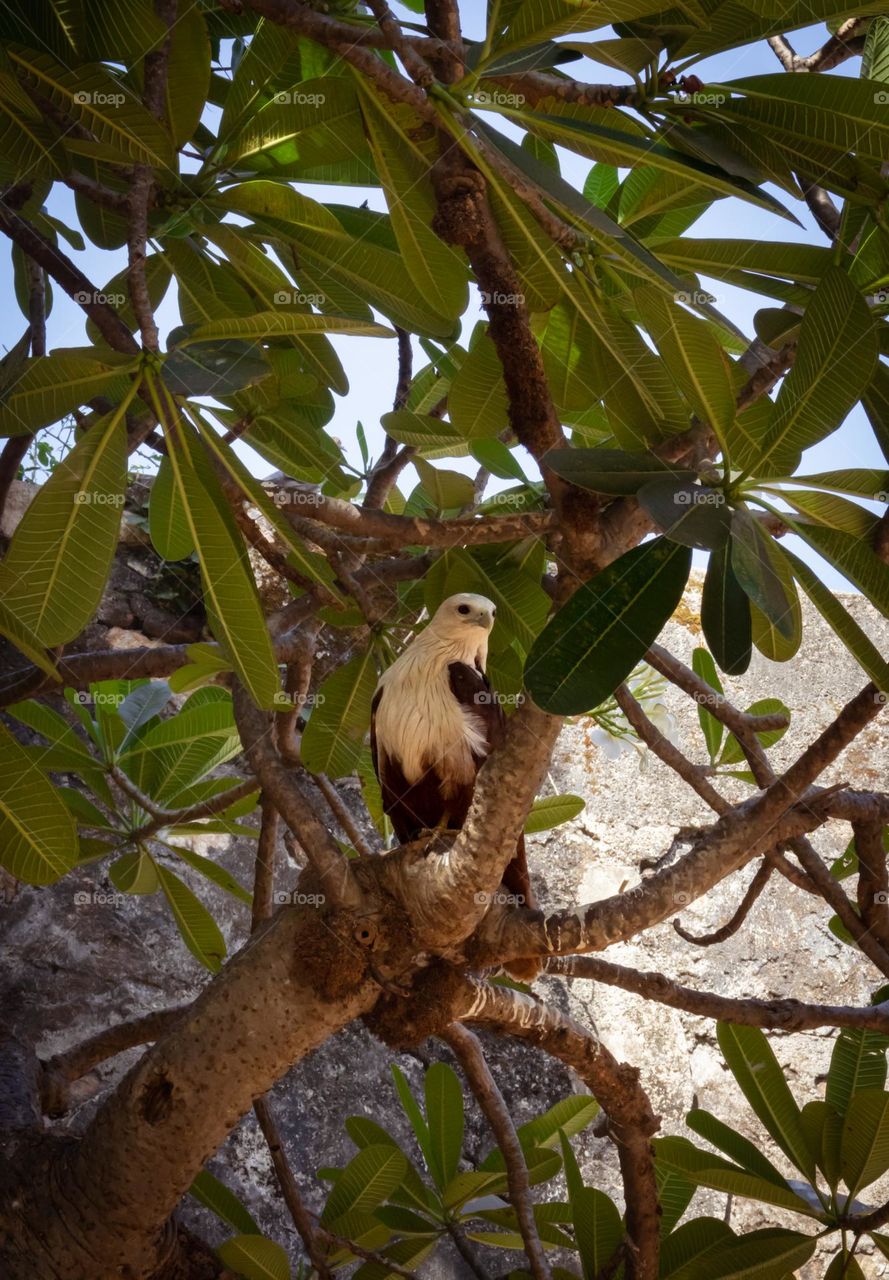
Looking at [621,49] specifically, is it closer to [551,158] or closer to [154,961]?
[551,158]

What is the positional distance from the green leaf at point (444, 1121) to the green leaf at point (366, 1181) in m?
0.20

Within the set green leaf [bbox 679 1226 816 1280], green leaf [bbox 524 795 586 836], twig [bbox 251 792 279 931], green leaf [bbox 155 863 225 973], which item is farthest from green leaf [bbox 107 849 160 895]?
green leaf [bbox 679 1226 816 1280]

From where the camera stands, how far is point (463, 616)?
79.6 inches

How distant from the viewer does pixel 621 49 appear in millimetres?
1398

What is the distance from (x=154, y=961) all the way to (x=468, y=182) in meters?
2.78

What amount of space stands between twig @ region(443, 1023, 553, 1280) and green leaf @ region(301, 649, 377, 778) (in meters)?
0.54

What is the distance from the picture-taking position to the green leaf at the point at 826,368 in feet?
4.26

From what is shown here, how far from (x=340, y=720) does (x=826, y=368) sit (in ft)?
3.85
